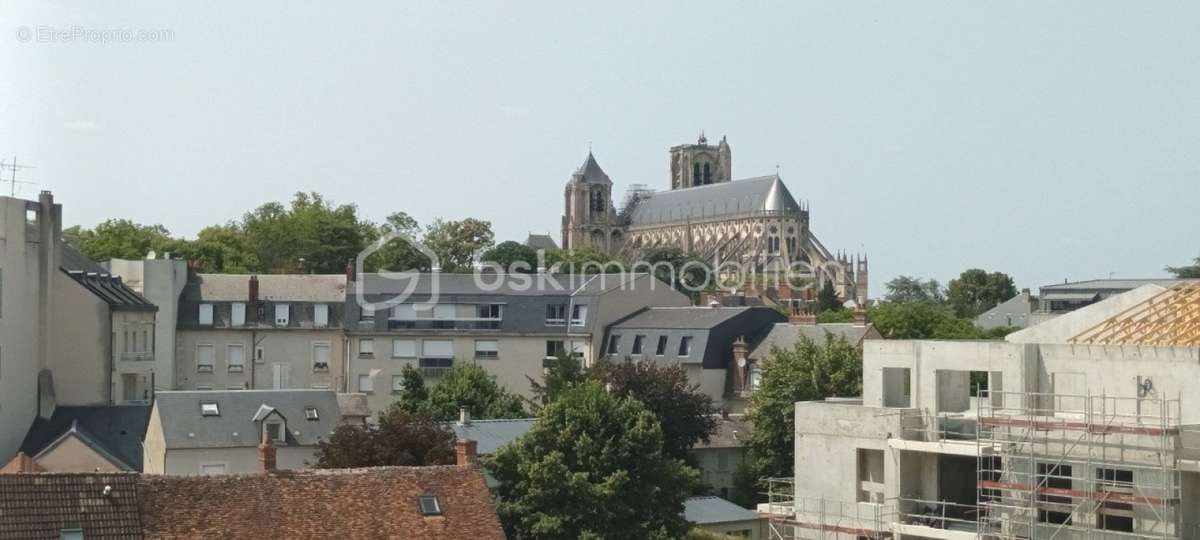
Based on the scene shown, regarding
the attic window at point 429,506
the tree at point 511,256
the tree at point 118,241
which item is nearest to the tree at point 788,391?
the attic window at point 429,506

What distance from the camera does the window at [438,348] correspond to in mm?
68250

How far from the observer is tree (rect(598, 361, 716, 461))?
179ft

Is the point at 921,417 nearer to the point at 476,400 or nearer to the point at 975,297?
the point at 476,400

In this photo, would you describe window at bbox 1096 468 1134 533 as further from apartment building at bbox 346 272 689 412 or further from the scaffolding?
apartment building at bbox 346 272 689 412

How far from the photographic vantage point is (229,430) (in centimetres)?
4603

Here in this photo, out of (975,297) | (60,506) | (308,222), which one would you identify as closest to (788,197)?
(975,297)

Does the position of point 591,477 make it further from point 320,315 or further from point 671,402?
point 320,315

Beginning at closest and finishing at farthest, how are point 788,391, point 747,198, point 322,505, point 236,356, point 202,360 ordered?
point 322,505 → point 788,391 → point 202,360 → point 236,356 → point 747,198

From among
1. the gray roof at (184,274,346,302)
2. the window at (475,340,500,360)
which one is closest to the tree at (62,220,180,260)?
the gray roof at (184,274,346,302)

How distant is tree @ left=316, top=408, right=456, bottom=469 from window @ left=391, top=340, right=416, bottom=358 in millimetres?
27673

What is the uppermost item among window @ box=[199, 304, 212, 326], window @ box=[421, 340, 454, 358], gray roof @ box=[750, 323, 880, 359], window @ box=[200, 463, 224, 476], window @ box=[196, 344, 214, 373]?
window @ box=[199, 304, 212, 326]

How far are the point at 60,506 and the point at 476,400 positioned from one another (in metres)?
33.4

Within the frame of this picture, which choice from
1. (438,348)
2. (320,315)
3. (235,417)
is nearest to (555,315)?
(438,348)

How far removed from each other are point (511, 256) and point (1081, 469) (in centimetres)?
9295
